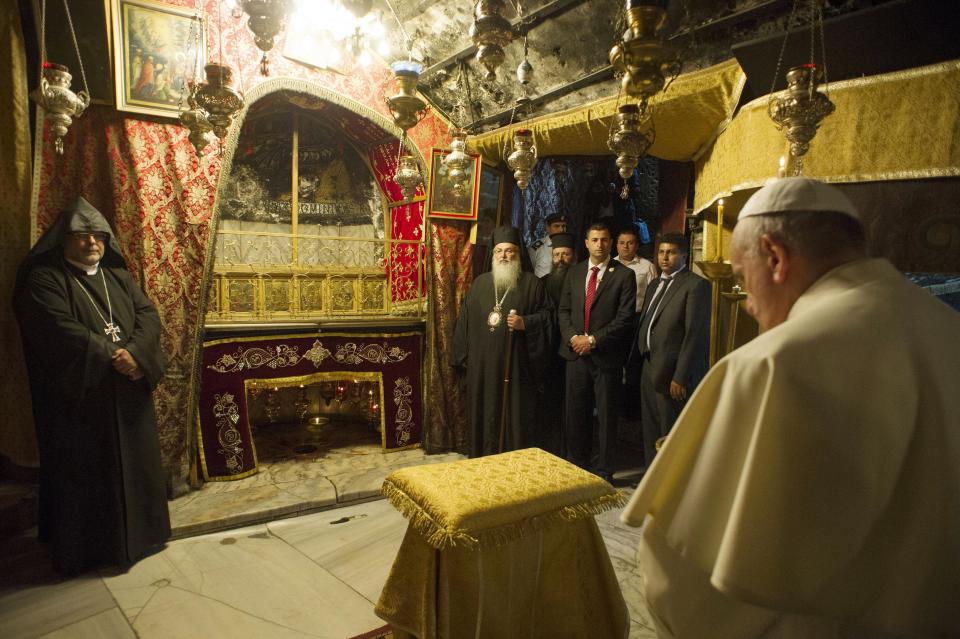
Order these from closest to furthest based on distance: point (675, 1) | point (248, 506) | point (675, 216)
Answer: point (675, 1)
point (248, 506)
point (675, 216)

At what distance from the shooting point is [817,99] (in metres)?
2.43

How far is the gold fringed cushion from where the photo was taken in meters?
2.04

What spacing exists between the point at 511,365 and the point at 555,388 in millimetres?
637

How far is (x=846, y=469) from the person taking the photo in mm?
1009

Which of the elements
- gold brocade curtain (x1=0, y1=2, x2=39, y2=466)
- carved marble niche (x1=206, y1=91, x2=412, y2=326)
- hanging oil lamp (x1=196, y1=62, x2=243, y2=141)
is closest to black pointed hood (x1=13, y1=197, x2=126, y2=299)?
gold brocade curtain (x1=0, y1=2, x2=39, y2=466)

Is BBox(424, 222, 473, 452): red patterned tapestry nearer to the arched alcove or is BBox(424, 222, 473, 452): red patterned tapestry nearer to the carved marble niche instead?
the arched alcove

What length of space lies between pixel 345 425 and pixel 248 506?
2.22 meters

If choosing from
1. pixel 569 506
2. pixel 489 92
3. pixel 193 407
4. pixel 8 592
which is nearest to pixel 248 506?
pixel 193 407

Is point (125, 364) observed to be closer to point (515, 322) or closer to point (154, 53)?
point (154, 53)

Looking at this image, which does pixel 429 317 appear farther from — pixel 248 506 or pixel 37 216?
pixel 37 216

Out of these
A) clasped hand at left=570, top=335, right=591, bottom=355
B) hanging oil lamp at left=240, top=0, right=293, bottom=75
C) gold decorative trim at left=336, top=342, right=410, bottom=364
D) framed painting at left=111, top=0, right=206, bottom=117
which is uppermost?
framed painting at left=111, top=0, right=206, bottom=117

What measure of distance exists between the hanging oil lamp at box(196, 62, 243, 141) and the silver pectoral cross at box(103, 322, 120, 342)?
1539 mm

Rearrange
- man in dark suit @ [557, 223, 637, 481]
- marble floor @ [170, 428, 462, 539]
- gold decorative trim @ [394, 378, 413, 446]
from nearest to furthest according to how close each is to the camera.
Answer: marble floor @ [170, 428, 462, 539], man in dark suit @ [557, 223, 637, 481], gold decorative trim @ [394, 378, 413, 446]

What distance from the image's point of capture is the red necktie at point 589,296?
4695mm
